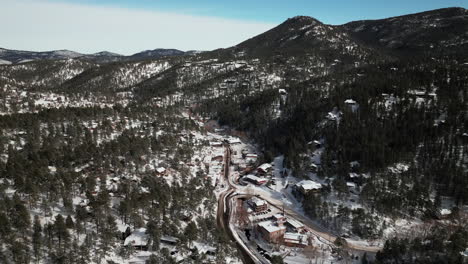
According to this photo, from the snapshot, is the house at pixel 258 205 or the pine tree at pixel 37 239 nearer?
the pine tree at pixel 37 239

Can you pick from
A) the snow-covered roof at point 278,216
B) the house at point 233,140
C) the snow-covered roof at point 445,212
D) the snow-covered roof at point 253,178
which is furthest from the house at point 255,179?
the snow-covered roof at point 445,212

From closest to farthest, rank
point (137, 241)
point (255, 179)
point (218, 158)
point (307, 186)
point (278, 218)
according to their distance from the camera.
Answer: point (137, 241), point (278, 218), point (307, 186), point (255, 179), point (218, 158)

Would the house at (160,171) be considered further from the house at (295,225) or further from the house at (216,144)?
the house at (216,144)

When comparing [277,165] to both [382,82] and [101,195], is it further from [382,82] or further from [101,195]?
[382,82]

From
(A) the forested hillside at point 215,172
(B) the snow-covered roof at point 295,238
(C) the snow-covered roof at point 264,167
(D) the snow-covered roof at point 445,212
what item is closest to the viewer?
(A) the forested hillside at point 215,172

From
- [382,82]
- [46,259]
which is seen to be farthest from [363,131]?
[46,259]

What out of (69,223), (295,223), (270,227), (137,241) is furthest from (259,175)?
(69,223)

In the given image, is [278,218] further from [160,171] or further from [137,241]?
[160,171]
